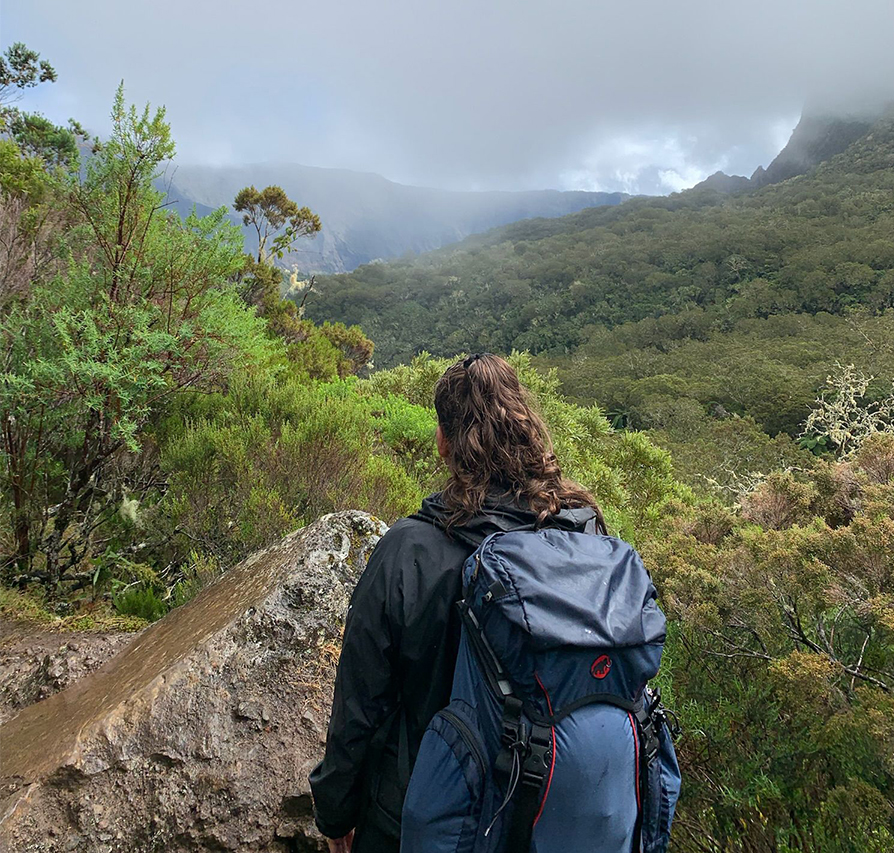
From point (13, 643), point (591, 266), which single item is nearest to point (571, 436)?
point (13, 643)

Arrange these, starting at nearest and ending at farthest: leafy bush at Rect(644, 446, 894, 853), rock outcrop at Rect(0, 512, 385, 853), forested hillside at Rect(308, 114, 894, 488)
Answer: leafy bush at Rect(644, 446, 894, 853), rock outcrop at Rect(0, 512, 385, 853), forested hillside at Rect(308, 114, 894, 488)

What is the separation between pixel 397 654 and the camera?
1.37m

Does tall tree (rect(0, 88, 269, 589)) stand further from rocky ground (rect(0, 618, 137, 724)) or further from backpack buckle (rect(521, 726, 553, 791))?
backpack buckle (rect(521, 726, 553, 791))

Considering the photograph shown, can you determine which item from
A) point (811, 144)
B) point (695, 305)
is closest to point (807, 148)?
point (811, 144)

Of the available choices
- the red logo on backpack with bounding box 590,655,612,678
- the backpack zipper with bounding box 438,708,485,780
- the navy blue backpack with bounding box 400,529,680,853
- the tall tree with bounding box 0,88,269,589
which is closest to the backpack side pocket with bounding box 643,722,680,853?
the navy blue backpack with bounding box 400,529,680,853

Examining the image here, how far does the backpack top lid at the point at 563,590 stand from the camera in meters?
1.10

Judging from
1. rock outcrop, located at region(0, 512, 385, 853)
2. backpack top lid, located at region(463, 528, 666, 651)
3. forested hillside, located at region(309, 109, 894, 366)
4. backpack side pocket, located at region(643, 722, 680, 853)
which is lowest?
rock outcrop, located at region(0, 512, 385, 853)

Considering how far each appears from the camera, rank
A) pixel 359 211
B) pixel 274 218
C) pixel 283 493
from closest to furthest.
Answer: pixel 283 493 → pixel 274 218 → pixel 359 211

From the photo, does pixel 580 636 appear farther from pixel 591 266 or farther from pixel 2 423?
pixel 591 266

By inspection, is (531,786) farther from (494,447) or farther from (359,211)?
(359,211)

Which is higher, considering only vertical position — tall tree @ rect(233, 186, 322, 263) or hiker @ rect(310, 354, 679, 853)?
tall tree @ rect(233, 186, 322, 263)

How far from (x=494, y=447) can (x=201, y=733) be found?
1.96 metres

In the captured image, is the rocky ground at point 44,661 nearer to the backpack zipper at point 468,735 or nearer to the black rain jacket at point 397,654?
the black rain jacket at point 397,654

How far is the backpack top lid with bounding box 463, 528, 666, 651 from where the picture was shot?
43.3 inches
